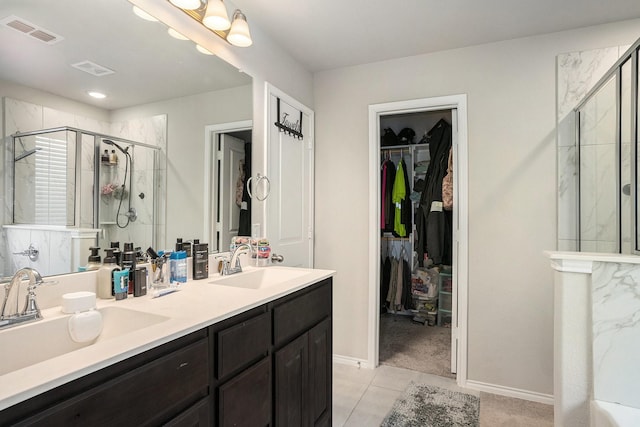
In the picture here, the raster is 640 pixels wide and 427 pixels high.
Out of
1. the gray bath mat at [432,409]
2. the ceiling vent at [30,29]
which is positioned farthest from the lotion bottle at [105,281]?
the gray bath mat at [432,409]

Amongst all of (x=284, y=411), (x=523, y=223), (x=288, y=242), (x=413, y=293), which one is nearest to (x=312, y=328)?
(x=284, y=411)

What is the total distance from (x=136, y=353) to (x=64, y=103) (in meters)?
0.97

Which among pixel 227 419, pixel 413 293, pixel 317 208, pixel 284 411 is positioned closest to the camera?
pixel 227 419

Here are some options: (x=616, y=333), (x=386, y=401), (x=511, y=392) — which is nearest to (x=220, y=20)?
(x=616, y=333)

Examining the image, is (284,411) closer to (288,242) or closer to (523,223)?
(288,242)

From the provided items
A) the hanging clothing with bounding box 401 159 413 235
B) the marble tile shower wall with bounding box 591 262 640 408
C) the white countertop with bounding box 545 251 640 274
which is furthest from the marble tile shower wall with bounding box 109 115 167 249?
the hanging clothing with bounding box 401 159 413 235

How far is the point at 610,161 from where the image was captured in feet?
5.98

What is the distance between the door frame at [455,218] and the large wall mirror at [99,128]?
4.28 feet

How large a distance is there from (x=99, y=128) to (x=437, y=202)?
8.97ft

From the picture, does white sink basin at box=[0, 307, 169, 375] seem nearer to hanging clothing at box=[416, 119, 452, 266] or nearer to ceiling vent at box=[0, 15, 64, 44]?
ceiling vent at box=[0, 15, 64, 44]

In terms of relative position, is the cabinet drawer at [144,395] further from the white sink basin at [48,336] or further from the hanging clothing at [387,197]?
the hanging clothing at [387,197]

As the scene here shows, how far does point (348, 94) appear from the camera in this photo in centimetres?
287

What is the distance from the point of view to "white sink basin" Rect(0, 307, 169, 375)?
0.93 meters

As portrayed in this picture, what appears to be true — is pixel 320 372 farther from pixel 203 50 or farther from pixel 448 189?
pixel 448 189
